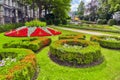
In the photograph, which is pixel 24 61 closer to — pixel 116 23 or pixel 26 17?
pixel 116 23

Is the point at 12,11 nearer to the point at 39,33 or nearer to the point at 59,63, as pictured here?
the point at 39,33

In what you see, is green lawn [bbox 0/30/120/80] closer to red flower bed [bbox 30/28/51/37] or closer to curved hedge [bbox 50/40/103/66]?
curved hedge [bbox 50/40/103/66]

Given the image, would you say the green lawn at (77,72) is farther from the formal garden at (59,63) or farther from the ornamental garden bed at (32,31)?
the ornamental garden bed at (32,31)

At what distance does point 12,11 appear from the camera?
53.9 meters

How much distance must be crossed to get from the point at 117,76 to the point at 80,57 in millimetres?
2266

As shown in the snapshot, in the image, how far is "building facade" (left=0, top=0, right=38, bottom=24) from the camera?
45619mm

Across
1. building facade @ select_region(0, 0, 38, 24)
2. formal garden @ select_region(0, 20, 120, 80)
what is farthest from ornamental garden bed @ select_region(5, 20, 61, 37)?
building facade @ select_region(0, 0, 38, 24)

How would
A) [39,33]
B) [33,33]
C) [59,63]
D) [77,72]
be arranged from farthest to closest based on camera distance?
[39,33] < [33,33] < [59,63] < [77,72]

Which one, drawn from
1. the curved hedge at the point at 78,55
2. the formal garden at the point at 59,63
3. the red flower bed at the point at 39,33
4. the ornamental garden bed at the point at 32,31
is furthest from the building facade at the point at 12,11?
the curved hedge at the point at 78,55

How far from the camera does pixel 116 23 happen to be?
53.2 meters

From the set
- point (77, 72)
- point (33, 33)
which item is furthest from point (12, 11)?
point (77, 72)

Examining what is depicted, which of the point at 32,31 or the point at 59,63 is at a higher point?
the point at 32,31

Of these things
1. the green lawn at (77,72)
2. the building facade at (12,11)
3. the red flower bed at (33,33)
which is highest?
the building facade at (12,11)

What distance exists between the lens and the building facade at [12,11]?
4562 cm
